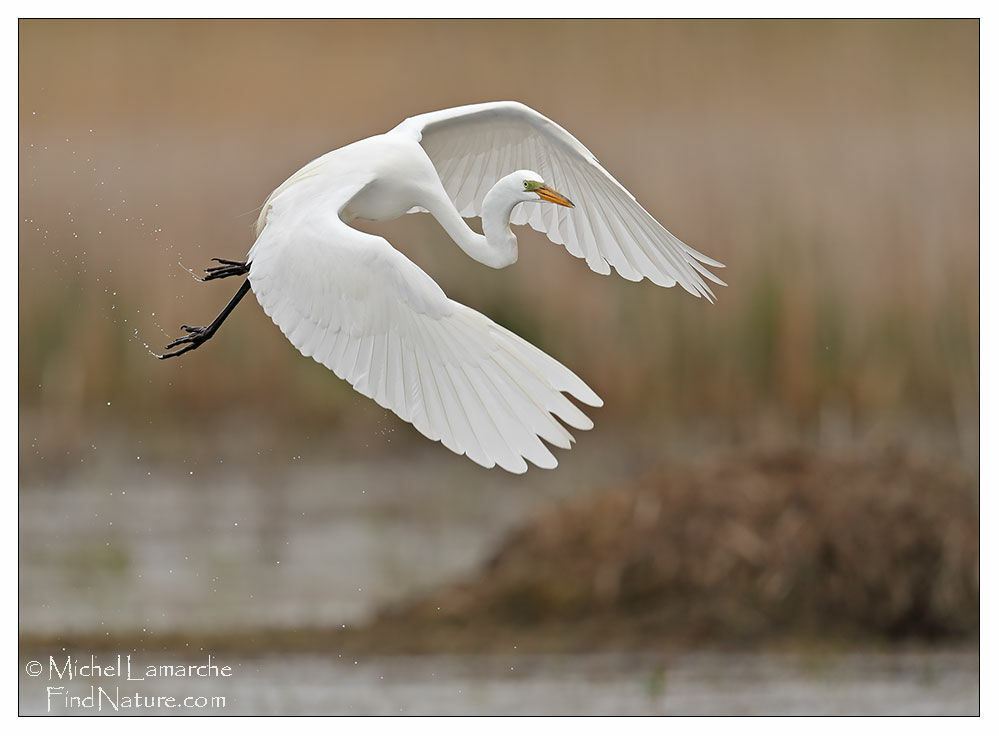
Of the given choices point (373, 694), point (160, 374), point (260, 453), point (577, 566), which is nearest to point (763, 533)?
point (577, 566)

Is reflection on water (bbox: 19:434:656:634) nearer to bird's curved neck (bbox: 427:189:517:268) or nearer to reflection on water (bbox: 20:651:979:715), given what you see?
reflection on water (bbox: 20:651:979:715)

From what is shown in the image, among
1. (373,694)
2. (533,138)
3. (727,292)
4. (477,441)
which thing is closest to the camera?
(477,441)

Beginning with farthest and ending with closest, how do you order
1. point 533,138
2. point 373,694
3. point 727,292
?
point 727,292 < point 373,694 < point 533,138

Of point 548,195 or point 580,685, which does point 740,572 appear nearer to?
point 580,685

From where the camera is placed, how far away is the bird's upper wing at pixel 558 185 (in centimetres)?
278

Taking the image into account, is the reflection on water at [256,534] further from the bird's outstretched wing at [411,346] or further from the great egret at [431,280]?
the bird's outstretched wing at [411,346]

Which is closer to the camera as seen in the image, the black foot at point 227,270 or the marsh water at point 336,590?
the black foot at point 227,270

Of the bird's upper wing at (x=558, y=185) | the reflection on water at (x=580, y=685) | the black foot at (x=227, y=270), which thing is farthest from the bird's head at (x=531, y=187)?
the reflection on water at (x=580, y=685)

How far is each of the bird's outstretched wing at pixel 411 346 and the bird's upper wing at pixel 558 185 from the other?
0.53 m

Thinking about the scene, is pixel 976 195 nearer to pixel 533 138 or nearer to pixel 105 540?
pixel 533 138

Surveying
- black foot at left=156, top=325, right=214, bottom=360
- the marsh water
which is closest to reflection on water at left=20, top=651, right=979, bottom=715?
the marsh water

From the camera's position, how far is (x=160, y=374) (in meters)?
5.14

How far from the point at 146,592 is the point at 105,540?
0.30 metres

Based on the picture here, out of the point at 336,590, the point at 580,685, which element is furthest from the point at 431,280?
the point at 336,590
